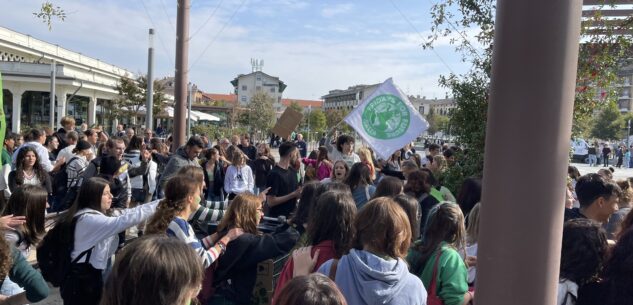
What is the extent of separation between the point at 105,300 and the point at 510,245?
143cm

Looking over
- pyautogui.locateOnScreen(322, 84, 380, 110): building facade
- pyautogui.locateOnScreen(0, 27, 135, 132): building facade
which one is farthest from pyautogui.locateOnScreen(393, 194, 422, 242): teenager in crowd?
pyautogui.locateOnScreen(322, 84, 380, 110): building facade

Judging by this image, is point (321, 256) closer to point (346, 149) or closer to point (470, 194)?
point (470, 194)

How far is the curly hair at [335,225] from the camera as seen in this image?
307 centimetres

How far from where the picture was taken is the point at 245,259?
3.51 m

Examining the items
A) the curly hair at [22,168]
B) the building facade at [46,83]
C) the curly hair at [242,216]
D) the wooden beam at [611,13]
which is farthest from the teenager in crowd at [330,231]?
the building facade at [46,83]

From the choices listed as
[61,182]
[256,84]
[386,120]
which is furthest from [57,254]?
[256,84]

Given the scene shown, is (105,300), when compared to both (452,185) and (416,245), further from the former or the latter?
(452,185)

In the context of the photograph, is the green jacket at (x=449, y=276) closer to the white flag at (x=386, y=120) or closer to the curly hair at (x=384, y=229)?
the curly hair at (x=384, y=229)

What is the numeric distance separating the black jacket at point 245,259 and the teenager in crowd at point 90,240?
0.75 m

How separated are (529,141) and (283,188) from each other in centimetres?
508

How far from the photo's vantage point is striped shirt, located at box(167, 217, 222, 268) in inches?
131

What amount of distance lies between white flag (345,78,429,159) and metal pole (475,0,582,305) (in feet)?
19.9

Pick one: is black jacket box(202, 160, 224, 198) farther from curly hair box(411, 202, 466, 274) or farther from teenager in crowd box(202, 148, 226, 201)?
curly hair box(411, 202, 466, 274)

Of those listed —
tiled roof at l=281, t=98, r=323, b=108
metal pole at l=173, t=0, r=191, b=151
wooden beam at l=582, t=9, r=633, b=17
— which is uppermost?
tiled roof at l=281, t=98, r=323, b=108
